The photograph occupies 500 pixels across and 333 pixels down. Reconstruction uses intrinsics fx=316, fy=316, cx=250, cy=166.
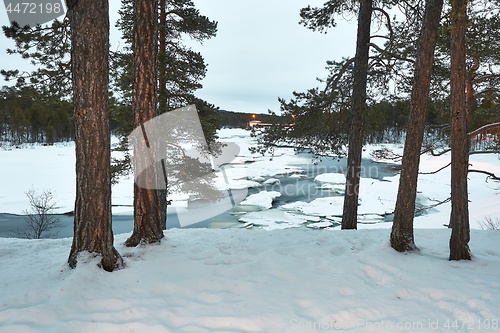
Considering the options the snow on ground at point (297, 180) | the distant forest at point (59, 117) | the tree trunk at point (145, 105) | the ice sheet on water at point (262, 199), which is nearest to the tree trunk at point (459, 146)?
the distant forest at point (59, 117)

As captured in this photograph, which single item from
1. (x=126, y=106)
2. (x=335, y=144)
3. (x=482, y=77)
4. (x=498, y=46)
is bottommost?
(x=335, y=144)

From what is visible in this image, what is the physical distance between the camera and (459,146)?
4.70m

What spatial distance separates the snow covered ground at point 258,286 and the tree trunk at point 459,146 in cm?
35

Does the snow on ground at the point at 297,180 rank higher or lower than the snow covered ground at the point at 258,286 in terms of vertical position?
lower

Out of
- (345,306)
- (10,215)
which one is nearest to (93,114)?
(345,306)

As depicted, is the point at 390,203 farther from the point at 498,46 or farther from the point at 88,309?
the point at 88,309

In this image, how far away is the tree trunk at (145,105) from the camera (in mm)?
4855

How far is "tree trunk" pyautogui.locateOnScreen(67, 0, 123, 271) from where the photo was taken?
375 centimetres

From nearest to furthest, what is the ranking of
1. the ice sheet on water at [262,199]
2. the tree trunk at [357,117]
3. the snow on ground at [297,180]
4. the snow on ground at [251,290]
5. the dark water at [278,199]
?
the snow on ground at [251,290], the tree trunk at [357,117], the dark water at [278,199], the snow on ground at [297,180], the ice sheet on water at [262,199]

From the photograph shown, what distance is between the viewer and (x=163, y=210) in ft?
29.9

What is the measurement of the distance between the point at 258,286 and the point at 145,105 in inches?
128

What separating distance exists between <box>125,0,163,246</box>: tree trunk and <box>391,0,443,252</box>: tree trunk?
3963 mm

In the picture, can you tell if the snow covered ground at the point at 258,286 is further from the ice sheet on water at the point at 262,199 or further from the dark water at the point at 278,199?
the ice sheet on water at the point at 262,199

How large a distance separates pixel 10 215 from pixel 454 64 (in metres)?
19.6
